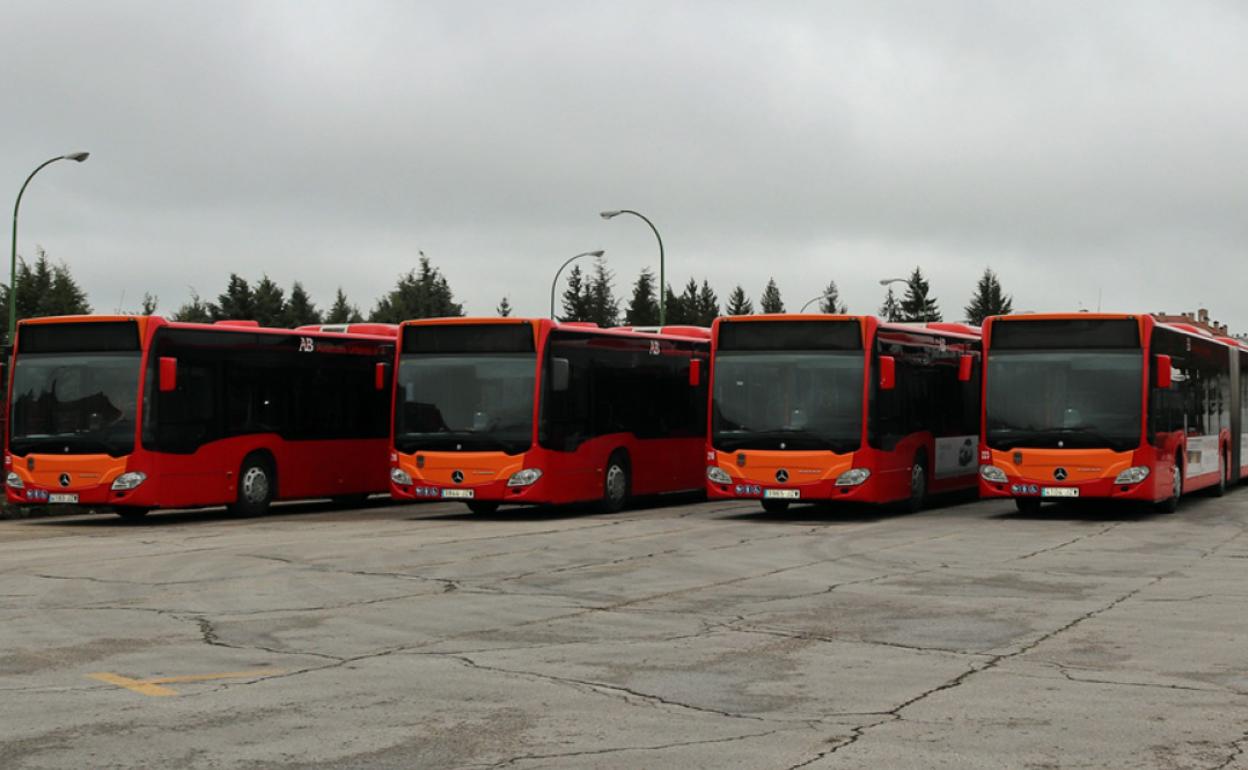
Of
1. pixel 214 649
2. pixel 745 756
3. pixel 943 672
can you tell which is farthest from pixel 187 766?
pixel 943 672

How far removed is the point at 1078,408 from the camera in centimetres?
2497

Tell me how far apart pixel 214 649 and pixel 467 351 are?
1443 cm

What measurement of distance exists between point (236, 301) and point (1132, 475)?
100 meters

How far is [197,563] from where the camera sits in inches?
699

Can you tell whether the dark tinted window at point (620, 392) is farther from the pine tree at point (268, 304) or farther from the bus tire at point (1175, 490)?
the pine tree at point (268, 304)

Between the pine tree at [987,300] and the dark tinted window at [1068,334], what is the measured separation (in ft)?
394

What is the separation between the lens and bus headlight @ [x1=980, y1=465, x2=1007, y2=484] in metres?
25.2

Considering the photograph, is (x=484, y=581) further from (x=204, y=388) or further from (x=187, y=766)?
(x=204, y=388)

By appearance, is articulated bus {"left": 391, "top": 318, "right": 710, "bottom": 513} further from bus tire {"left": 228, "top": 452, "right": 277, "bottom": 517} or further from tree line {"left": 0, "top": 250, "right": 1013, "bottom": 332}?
tree line {"left": 0, "top": 250, "right": 1013, "bottom": 332}

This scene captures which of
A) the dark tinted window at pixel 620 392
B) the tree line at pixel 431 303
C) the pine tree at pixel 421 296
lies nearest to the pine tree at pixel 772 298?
the tree line at pixel 431 303

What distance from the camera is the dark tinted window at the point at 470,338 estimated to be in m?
25.5

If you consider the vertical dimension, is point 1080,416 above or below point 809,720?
above

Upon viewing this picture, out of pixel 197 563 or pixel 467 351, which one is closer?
pixel 197 563

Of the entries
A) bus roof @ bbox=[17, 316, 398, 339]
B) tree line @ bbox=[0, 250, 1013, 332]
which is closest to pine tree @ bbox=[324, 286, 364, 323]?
tree line @ bbox=[0, 250, 1013, 332]
